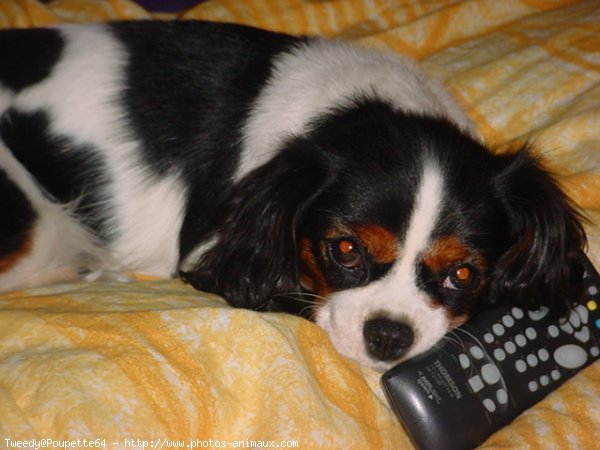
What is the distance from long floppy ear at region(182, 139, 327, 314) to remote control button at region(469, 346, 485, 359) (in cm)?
49

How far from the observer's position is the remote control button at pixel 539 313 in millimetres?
2133

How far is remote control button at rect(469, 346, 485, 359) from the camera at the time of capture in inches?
76.9

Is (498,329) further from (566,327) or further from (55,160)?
(55,160)

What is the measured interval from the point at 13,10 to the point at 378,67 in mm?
1675

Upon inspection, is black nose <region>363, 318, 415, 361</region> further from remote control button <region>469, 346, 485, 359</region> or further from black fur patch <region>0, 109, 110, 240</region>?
black fur patch <region>0, 109, 110, 240</region>

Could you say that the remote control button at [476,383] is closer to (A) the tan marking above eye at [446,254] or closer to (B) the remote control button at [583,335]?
(A) the tan marking above eye at [446,254]

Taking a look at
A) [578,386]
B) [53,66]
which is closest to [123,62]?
[53,66]

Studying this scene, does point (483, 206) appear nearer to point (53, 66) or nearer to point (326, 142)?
point (326, 142)

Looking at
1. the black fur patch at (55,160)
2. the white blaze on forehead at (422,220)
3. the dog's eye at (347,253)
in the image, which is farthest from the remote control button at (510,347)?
the black fur patch at (55,160)

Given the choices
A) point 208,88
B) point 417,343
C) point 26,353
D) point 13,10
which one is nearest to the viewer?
point 26,353

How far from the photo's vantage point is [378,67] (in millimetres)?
2475

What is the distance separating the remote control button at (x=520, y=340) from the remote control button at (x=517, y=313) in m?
0.07

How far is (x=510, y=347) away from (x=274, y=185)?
2.57 ft

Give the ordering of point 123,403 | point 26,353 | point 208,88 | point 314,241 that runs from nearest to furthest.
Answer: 1. point 123,403
2. point 26,353
3. point 314,241
4. point 208,88
